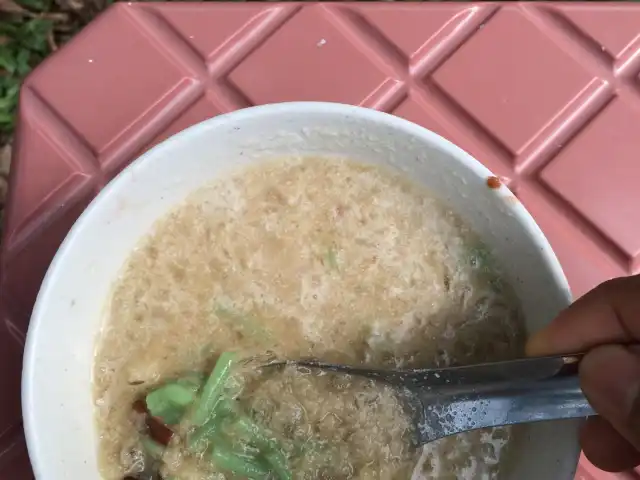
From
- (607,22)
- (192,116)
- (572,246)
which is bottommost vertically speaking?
(572,246)

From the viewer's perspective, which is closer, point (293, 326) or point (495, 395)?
point (495, 395)

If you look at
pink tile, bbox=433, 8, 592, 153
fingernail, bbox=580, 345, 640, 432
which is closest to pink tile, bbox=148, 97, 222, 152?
pink tile, bbox=433, 8, 592, 153

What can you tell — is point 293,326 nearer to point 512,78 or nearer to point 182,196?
point 182,196

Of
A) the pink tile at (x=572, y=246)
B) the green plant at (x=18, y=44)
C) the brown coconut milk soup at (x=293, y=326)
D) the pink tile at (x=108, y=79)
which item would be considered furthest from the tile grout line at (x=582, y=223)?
the green plant at (x=18, y=44)

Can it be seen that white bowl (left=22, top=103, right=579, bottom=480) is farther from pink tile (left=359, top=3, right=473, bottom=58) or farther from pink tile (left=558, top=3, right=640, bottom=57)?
pink tile (left=558, top=3, right=640, bottom=57)

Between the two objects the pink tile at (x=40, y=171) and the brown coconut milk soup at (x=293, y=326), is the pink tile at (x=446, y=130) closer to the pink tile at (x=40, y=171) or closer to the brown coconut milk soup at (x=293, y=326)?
the brown coconut milk soup at (x=293, y=326)

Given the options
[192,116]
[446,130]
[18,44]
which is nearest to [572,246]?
[446,130]
